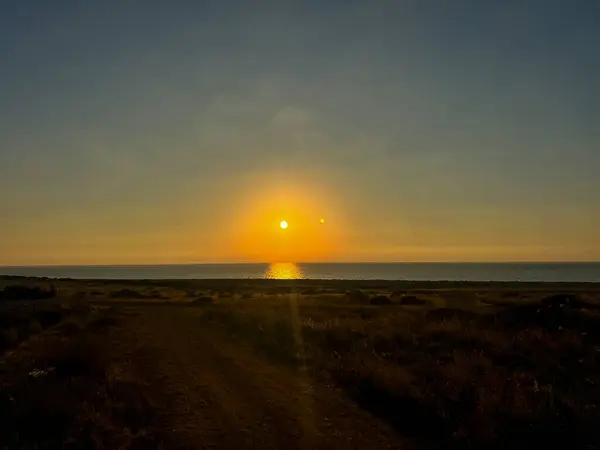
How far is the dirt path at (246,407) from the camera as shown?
1138 cm

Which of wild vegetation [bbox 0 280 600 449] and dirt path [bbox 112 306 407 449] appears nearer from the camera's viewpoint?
dirt path [bbox 112 306 407 449]

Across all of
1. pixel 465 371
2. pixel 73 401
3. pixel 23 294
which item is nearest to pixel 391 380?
pixel 465 371

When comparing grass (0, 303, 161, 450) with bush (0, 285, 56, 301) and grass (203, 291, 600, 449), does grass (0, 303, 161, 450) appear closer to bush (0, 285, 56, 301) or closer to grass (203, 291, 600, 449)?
grass (203, 291, 600, 449)

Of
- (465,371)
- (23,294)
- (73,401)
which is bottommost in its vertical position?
(465,371)

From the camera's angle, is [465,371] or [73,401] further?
[465,371]

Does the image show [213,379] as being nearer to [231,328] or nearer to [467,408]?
[467,408]

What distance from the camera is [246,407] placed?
45.1 feet

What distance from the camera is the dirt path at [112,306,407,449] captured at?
37.3 ft

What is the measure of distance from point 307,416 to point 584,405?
585 centimetres

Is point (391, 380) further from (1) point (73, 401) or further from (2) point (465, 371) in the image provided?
(1) point (73, 401)

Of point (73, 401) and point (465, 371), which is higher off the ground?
point (73, 401)

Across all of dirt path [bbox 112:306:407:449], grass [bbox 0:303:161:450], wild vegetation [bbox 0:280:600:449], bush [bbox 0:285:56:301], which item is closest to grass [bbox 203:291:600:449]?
wild vegetation [bbox 0:280:600:449]

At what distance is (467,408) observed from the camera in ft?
43.2

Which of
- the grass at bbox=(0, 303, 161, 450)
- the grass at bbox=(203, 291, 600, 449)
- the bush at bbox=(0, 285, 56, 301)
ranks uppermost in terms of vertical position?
the bush at bbox=(0, 285, 56, 301)
